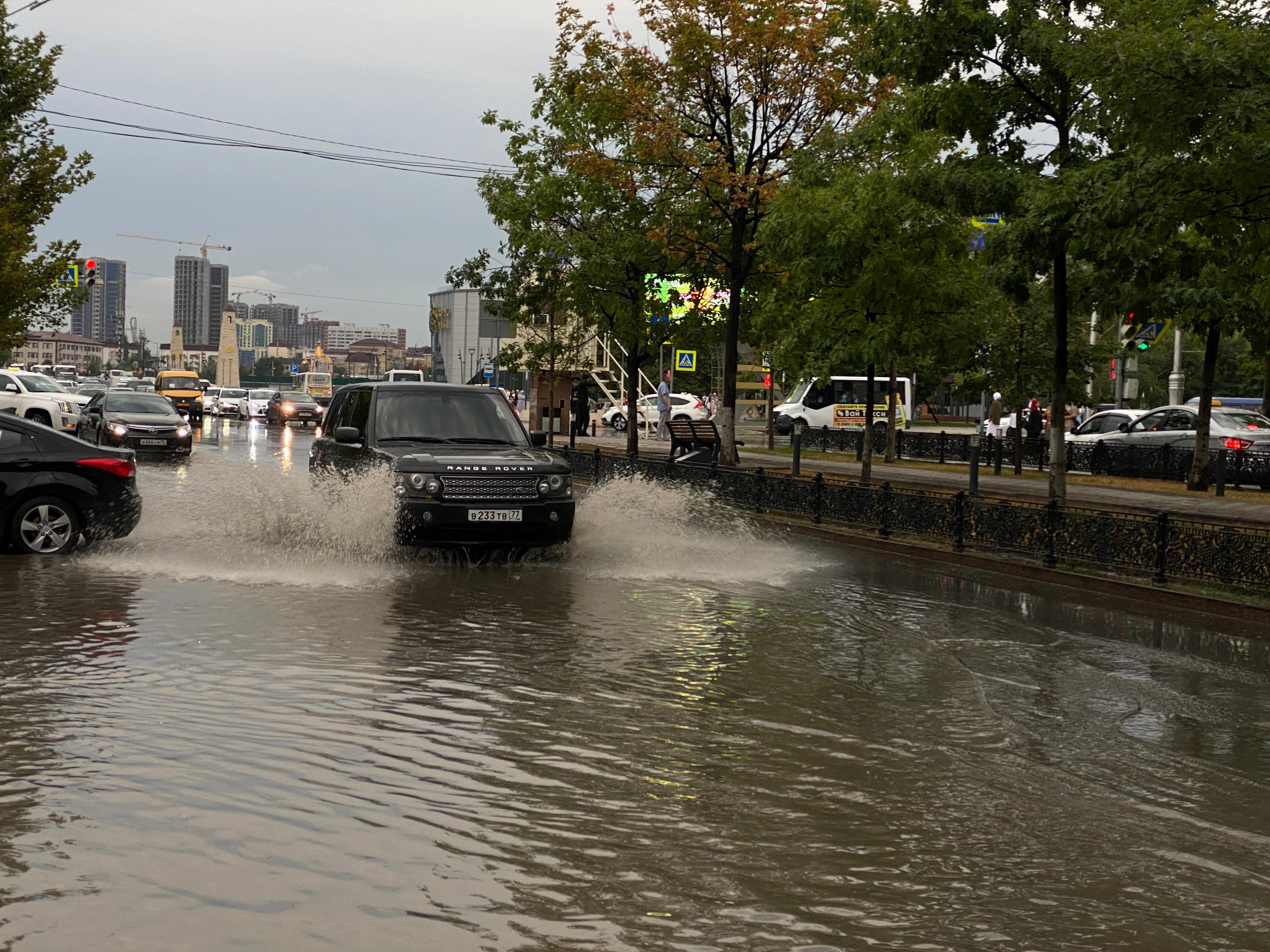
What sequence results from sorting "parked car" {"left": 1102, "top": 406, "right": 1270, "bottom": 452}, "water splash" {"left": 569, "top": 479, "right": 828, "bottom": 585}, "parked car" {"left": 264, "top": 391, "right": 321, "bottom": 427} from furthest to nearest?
"parked car" {"left": 264, "top": 391, "right": 321, "bottom": 427} < "parked car" {"left": 1102, "top": 406, "right": 1270, "bottom": 452} < "water splash" {"left": 569, "top": 479, "right": 828, "bottom": 585}

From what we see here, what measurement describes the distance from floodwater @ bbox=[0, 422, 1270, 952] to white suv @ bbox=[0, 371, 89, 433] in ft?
87.6

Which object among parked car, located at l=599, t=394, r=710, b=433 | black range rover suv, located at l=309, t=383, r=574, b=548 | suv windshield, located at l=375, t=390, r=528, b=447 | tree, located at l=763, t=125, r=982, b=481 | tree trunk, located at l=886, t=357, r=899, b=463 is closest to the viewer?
black range rover suv, located at l=309, t=383, r=574, b=548

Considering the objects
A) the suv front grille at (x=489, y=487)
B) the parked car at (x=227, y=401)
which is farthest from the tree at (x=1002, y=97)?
the parked car at (x=227, y=401)

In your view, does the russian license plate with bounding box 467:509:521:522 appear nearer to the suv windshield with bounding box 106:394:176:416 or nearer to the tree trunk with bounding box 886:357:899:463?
the suv windshield with bounding box 106:394:176:416

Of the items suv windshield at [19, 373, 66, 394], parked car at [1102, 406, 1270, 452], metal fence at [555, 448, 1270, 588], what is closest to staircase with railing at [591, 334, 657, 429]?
suv windshield at [19, 373, 66, 394]

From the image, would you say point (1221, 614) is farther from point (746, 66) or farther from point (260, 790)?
point (746, 66)

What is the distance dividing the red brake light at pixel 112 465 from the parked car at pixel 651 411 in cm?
4487

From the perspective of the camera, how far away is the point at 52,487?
44.1 feet

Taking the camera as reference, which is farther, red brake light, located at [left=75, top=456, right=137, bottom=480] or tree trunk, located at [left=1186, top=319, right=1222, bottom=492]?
tree trunk, located at [left=1186, top=319, right=1222, bottom=492]

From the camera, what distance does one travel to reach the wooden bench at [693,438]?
91.8ft

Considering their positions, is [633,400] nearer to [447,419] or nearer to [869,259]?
[869,259]

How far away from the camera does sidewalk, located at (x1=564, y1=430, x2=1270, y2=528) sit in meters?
22.2

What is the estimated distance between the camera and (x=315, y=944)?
13.3ft

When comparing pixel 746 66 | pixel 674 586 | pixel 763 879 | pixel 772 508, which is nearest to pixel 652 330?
pixel 746 66
